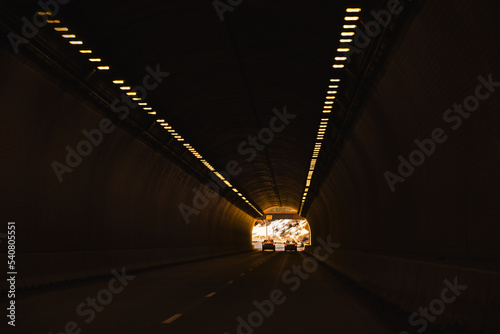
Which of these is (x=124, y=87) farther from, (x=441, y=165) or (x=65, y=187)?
(x=441, y=165)

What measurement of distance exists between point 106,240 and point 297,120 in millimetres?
9626

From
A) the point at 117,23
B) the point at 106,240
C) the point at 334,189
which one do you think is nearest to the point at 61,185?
the point at 106,240

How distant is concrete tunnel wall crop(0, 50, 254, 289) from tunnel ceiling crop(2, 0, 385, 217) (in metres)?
1.48

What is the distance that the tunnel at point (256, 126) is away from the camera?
11.0 metres

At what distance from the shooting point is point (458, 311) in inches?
388

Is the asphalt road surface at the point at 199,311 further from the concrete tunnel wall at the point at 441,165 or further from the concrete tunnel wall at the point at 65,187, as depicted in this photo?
the concrete tunnel wall at the point at 65,187

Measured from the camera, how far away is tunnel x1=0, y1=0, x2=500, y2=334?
11.0m

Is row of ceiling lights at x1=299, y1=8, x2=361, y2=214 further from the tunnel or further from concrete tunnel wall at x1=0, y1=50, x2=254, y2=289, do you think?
concrete tunnel wall at x1=0, y1=50, x2=254, y2=289

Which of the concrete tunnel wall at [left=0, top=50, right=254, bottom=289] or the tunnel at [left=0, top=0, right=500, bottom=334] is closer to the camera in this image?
the tunnel at [left=0, top=0, right=500, bottom=334]

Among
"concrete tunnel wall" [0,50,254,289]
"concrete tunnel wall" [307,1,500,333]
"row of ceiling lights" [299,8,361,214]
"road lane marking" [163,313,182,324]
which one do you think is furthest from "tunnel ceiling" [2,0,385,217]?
"road lane marking" [163,313,182,324]

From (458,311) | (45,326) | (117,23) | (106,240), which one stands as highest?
(117,23)

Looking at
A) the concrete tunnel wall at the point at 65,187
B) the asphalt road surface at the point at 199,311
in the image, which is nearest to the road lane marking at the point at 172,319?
the asphalt road surface at the point at 199,311

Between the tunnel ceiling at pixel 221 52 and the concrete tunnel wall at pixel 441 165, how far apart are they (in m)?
1.79

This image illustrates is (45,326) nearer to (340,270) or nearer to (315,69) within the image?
(315,69)
